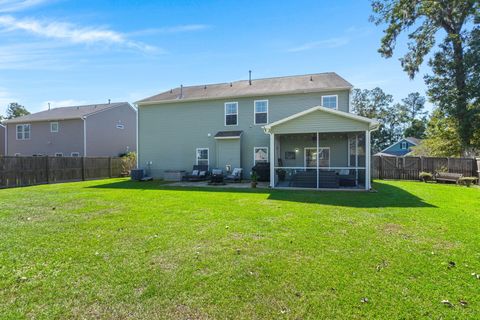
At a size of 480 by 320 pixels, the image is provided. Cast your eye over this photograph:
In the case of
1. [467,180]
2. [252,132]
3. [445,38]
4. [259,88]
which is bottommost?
[467,180]

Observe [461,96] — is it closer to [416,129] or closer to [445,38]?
[445,38]

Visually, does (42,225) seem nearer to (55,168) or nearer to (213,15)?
(213,15)

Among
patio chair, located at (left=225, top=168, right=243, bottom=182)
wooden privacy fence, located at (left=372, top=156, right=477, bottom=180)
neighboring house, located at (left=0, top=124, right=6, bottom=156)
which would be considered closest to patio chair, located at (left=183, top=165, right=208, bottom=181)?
patio chair, located at (left=225, top=168, right=243, bottom=182)

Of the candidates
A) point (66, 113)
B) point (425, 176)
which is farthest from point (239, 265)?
point (66, 113)

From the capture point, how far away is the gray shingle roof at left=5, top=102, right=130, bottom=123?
22734 mm

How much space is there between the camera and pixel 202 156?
56.7 feet

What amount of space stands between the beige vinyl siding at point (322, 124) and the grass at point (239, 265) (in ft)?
17.8

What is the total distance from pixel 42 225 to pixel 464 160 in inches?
798

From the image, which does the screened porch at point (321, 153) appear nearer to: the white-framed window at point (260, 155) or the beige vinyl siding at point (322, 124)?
the white-framed window at point (260, 155)

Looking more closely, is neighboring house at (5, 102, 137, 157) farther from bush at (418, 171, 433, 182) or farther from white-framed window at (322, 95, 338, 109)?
bush at (418, 171, 433, 182)

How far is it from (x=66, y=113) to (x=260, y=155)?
19.5 meters

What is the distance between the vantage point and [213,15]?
11.9 metres

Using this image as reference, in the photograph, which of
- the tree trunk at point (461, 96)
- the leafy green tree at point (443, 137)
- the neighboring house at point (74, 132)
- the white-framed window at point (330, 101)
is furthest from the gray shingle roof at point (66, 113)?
the leafy green tree at point (443, 137)

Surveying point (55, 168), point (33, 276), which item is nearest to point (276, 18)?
point (33, 276)
